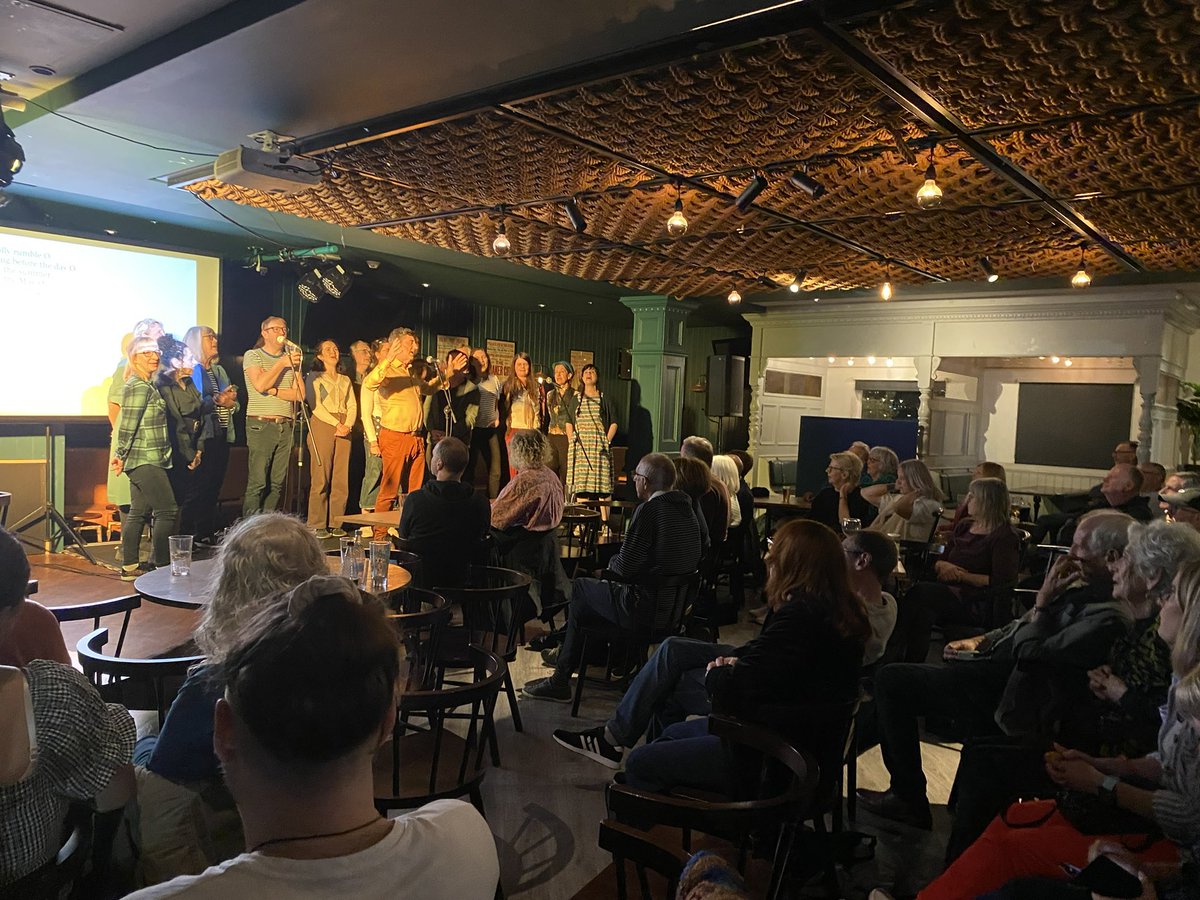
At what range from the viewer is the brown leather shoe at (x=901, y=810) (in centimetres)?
302

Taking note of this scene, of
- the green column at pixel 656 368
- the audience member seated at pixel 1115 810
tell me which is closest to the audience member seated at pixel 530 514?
the audience member seated at pixel 1115 810

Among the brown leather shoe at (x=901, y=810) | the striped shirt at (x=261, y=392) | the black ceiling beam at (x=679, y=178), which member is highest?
the black ceiling beam at (x=679, y=178)

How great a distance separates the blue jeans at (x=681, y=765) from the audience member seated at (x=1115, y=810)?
59 cm

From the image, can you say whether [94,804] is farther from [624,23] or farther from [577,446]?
[577,446]

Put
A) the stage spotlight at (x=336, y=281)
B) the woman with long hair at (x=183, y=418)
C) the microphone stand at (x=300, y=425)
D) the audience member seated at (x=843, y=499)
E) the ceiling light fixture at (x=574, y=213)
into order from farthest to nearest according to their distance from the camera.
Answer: the microphone stand at (x=300, y=425) < the stage spotlight at (x=336, y=281) < the woman with long hair at (x=183, y=418) < the audience member seated at (x=843, y=499) < the ceiling light fixture at (x=574, y=213)

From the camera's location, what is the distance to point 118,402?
21.1 ft

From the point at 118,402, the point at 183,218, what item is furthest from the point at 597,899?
the point at 183,218

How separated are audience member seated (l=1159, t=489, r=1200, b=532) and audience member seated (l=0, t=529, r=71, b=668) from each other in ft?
15.9

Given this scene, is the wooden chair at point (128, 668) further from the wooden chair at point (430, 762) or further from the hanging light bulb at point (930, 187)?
the hanging light bulb at point (930, 187)

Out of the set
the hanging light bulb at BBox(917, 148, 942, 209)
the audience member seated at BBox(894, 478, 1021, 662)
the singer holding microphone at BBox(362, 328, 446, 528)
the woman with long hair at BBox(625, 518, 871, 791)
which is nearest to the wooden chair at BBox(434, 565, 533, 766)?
the woman with long hair at BBox(625, 518, 871, 791)

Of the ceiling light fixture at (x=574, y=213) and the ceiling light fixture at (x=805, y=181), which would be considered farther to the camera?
the ceiling light fixture at (x=574, y=213)

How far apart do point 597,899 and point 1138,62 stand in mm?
3291

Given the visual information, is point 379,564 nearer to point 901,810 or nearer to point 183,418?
point 901,810

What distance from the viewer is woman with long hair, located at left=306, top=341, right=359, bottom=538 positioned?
8398 millimetres
